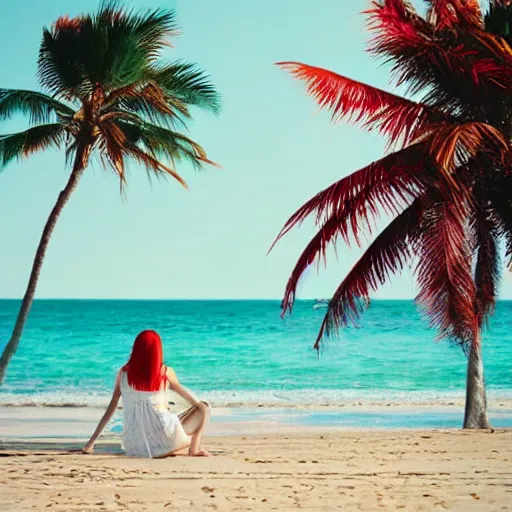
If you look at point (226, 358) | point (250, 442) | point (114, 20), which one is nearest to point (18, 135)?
point (114, 20)

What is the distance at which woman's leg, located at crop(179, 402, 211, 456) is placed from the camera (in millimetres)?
8414

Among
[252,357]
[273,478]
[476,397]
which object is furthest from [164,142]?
[252,357]

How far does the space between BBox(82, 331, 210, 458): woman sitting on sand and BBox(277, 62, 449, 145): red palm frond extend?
4885 mm

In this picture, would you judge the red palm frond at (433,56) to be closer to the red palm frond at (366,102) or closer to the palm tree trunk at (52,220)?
the red palm frond at (366,102)

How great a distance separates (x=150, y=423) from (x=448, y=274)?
444 cm

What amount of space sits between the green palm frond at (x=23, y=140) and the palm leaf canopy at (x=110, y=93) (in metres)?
0.01

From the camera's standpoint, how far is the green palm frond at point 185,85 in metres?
13.8

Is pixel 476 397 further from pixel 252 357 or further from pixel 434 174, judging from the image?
pixel 252 357

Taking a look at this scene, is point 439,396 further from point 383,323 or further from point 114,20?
point 383,323

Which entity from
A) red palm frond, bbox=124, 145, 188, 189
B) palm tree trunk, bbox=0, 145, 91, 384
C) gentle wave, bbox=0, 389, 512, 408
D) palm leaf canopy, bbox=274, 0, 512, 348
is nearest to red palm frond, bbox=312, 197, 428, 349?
palm leaf canopy, bbox=274, 0, 512, 348

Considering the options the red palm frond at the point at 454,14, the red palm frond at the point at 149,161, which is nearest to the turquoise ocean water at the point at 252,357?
the red palm frond at the point at 149,161

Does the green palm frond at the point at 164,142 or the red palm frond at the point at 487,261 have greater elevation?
the green palm frond at the point at 164,142

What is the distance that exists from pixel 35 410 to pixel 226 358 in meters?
21.6

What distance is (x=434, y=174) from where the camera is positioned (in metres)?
11.2
